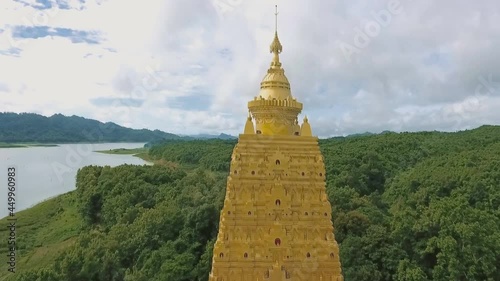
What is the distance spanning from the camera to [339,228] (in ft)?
89.8

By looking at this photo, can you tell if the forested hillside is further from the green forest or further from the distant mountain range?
the green forest

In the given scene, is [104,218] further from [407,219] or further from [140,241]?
[407,219]

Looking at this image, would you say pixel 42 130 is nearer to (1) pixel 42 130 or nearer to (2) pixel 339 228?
(1) pixel 42 130

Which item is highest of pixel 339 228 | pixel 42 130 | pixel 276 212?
pixel 42 130

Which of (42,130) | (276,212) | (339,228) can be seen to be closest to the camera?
(276,212)

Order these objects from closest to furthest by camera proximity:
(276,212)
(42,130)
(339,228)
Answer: (276,212)
(339,228)
(42,130)

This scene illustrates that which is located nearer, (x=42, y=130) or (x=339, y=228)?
(x=339, y=228)

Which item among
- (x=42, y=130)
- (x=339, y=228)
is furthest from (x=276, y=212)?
(x=42, y=130)

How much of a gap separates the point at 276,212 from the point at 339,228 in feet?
50.1

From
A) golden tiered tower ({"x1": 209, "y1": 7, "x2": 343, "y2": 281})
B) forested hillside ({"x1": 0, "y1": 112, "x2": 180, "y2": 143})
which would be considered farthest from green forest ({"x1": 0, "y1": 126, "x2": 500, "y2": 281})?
forested hillside ({"x1": 0, "y1": 112, "x2": 180, "y2": 143})

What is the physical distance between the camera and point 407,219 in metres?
24.8

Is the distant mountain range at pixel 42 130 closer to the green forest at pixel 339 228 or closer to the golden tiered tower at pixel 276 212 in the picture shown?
the green forest at pixel 339 228

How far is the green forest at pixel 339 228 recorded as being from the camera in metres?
22.2

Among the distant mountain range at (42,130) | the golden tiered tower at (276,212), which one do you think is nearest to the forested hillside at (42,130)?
the distant mountain range at (42,130)
